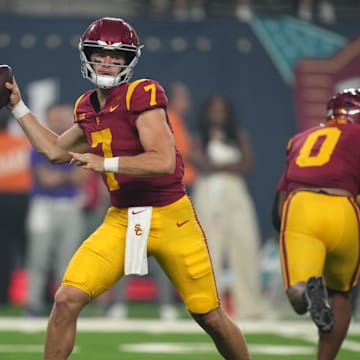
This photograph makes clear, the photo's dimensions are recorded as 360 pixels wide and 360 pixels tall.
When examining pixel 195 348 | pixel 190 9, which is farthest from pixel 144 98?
pixel 190 9

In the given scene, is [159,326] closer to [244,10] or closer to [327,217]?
[244,10]

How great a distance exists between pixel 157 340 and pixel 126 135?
144 inches

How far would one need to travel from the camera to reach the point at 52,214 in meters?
10.7

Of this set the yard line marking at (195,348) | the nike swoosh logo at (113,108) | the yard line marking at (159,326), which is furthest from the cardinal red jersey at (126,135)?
the yard line marking at (159,326)

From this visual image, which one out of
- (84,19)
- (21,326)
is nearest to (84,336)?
(21,326)

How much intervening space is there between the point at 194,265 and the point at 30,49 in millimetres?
6311

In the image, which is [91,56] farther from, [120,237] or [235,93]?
[235,93]

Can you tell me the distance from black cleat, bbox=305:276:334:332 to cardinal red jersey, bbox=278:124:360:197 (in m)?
0.67

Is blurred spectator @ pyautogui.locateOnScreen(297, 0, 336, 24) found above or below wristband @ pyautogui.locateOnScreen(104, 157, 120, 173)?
below

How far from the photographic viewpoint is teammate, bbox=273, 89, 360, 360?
635cm

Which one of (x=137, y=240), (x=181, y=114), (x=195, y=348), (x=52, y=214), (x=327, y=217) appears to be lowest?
(x=52, y=214)

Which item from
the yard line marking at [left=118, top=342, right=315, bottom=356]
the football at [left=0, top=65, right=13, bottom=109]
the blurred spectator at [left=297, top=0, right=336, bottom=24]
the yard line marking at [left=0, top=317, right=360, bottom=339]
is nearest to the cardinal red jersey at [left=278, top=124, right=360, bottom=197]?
the football at [left=0, top=65, right=13, bottom=109]

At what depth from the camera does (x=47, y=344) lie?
17.8ft

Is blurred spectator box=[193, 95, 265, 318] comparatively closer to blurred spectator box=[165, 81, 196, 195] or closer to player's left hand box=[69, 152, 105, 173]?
blurred spectator box=[165, 81, 196, 195]
